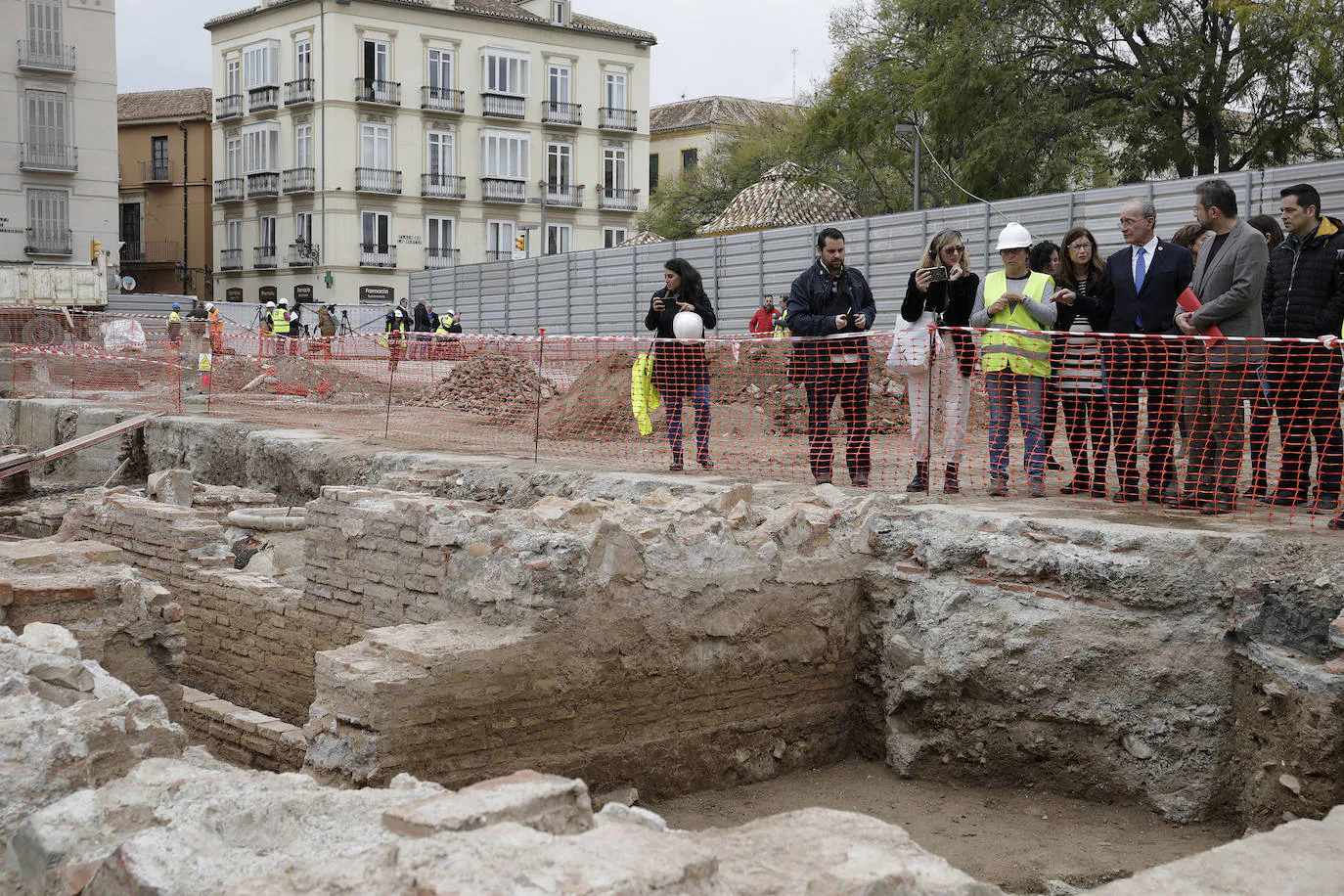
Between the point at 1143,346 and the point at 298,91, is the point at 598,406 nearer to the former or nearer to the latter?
the point at 1143,346

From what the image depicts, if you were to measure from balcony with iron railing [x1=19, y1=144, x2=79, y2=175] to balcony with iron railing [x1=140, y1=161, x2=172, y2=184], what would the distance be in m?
11.0

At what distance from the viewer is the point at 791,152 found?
2936 cm

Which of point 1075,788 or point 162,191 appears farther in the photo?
point 162,191

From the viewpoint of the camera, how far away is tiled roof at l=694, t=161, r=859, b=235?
29.1m

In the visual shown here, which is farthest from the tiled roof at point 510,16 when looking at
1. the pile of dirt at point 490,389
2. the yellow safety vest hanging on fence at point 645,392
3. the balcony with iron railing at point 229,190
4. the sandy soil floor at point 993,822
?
the sandy soil floor at point 993,822

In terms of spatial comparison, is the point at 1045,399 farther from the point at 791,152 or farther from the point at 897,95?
the point at 791,152

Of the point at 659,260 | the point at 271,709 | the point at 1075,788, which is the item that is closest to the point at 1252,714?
the point at 1075,788

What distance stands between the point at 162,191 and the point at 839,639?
48.9 m

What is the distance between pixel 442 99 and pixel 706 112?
14.7 m

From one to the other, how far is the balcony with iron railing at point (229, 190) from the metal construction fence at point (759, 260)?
17.4 metres

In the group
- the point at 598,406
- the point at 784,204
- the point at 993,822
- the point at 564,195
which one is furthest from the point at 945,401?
the point at 564,195

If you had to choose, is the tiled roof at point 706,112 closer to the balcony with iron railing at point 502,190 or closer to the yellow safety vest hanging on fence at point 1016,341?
the balcony with iron railing at point 502,190

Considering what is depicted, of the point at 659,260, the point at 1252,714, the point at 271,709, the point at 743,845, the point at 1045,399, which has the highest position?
the point at 659,260

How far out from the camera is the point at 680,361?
349 inches
